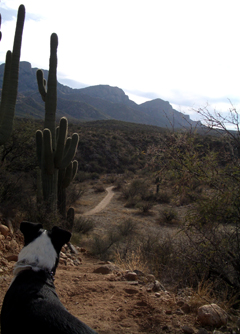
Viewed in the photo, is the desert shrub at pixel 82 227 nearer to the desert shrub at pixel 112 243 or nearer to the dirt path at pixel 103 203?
the desert shrub at pixel 112 243

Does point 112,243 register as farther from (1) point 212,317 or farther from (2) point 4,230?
(1) point 212,317

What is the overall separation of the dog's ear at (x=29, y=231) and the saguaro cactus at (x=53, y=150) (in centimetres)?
577

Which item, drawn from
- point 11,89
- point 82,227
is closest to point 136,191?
point 82,227

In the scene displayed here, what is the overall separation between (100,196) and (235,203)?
17.1m

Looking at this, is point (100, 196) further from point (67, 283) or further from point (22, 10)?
point (67, 283)

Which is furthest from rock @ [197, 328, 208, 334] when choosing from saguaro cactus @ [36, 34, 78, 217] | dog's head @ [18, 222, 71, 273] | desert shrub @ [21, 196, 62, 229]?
saguaro cactus @ [36, 34, 78, 217]

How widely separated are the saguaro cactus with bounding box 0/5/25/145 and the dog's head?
18.7 feet

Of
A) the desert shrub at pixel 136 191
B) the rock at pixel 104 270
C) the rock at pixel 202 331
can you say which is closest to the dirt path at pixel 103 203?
the desert shrub at pixel 136 191

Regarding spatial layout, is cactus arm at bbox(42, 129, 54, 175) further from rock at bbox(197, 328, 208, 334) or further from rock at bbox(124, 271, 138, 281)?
rock at bbox(197, 328, 208, 334)

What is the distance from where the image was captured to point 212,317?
3.28m

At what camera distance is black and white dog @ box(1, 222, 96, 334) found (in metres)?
1.87

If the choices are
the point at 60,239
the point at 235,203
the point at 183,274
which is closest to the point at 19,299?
the point at 60,239

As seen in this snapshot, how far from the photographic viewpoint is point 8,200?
7910 mm

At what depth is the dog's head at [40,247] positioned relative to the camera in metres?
2.35
